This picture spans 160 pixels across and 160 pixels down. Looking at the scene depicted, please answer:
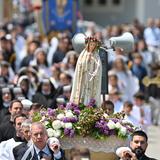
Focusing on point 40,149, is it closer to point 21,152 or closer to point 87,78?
point 21,152

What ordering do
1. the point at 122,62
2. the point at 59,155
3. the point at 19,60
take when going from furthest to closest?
the point at 19,60 → the point at 122,62 → the point at 59,155

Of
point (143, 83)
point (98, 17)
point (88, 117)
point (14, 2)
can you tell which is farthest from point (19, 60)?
point (98, 17)

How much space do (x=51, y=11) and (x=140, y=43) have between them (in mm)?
2971

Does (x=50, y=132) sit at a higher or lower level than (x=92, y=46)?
lower

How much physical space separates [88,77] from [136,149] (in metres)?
1.55

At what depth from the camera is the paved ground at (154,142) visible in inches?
600

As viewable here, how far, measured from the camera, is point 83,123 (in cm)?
1152

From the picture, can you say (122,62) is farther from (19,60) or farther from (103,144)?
(103,144)

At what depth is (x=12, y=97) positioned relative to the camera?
16125 millimetres

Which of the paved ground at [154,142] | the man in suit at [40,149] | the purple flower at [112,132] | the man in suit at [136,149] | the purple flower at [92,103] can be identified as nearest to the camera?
the man in suit at [40,149]

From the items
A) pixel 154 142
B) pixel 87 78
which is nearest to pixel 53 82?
pixel 154 142

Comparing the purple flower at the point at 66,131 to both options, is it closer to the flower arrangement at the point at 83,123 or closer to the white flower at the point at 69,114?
the flower arrangement at the point at 83,123

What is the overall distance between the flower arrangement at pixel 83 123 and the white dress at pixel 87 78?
0.10 m

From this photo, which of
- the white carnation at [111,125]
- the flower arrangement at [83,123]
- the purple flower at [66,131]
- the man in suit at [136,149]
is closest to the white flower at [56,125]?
the flower arrangement at [83,123]
